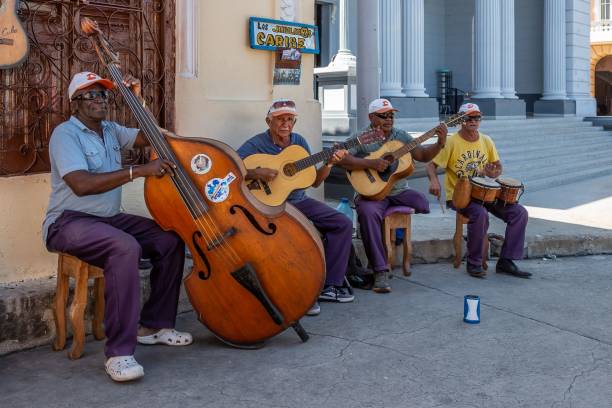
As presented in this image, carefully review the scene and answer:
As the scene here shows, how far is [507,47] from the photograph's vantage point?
17000 millimetres

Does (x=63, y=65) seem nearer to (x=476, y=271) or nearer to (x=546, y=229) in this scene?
(x=476, y=271)

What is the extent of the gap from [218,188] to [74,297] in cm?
103

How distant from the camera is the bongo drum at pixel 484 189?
241 inches

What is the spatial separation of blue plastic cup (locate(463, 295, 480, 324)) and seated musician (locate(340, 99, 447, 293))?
0.94 m

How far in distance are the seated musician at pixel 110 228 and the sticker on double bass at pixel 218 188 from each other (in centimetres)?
24

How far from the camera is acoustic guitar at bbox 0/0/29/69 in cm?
442

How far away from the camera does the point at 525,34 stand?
21.0 m

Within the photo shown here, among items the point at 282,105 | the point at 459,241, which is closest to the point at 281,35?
the point at 282,105

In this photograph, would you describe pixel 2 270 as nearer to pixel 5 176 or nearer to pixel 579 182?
pixel 5 176

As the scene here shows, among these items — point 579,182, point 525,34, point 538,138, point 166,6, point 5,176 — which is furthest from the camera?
point 525,34

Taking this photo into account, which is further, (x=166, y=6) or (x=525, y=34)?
(x=525, y=34)

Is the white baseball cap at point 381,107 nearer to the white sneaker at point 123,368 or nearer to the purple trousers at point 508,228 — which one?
the purple trousers at point 508,228

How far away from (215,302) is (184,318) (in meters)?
0.91

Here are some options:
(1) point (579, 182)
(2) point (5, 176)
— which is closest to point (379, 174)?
(2) point (5, 176)
